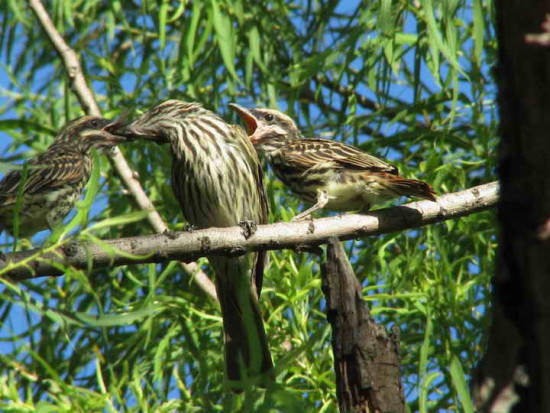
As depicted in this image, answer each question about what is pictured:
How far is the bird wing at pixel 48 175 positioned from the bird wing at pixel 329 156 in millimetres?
1435

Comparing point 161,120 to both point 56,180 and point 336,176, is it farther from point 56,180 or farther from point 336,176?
point 336,176

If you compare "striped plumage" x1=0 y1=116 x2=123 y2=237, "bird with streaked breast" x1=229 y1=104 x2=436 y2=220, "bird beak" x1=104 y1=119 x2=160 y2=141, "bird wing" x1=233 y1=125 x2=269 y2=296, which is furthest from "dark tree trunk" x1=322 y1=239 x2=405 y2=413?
"bird beak" x1=104 y1=119 x2=160 y2=141

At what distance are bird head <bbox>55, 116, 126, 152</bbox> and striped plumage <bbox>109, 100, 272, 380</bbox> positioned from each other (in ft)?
2.18

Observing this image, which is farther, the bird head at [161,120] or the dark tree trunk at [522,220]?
the bird head at [161,120]

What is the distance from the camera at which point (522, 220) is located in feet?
5.90


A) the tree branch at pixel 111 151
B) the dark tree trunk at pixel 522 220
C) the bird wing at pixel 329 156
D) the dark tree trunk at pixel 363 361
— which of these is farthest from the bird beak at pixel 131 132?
the dark tree trunk at pixel 522 220

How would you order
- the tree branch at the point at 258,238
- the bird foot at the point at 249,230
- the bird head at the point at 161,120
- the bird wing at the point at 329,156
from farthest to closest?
the bird head at the point at 161,120 → the bird wing at the point at 329,156 → the bird foot at the point at 249,230 → the tree branch at the point at 258,238

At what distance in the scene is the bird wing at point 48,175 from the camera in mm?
5672

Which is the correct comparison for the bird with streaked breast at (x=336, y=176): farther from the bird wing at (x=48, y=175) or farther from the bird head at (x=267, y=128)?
the bird wing at (x=48, y=175)

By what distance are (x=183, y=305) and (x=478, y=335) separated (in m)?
1.80

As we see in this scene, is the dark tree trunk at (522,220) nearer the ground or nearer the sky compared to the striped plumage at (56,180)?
nearer the ground

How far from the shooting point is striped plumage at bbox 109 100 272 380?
219 inches

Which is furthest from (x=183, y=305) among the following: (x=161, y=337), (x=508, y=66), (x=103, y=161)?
(x=508, y=66)

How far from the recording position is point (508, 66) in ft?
5.72
